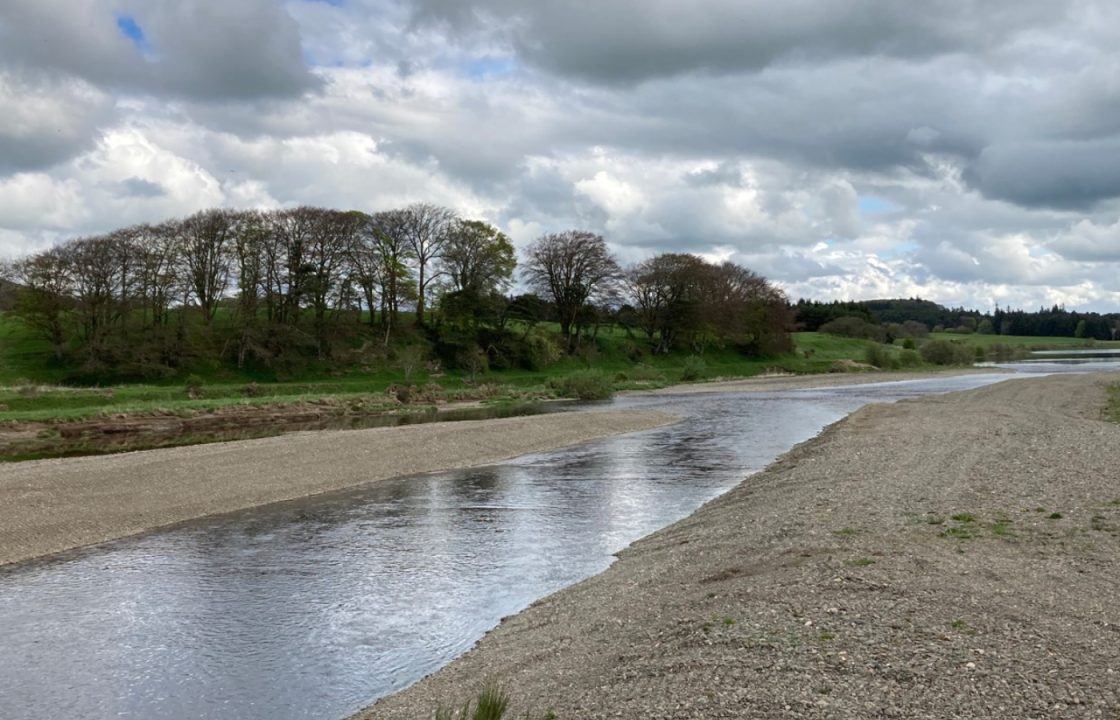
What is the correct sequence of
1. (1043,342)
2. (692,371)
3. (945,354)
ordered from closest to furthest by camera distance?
(692,371), (945,354), (1043,342)

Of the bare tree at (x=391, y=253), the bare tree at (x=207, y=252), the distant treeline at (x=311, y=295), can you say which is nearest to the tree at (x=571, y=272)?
the distant treeline at (x=311, y=295)

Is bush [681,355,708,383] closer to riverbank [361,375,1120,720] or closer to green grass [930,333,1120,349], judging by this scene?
riverbank [361,375,1120,720]

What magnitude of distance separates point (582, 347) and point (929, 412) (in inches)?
2188

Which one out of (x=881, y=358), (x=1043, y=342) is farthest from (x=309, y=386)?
(x=1043, y=342)

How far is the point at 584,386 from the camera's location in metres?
61.7

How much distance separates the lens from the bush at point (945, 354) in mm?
107688

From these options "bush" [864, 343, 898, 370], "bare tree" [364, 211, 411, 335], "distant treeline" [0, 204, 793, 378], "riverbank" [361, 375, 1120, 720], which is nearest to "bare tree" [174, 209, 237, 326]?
"distant treeline" [0, 204, 793, 378]

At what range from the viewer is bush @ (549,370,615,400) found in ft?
201

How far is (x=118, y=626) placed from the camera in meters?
11.4

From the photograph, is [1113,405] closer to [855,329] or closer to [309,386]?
[309,386]

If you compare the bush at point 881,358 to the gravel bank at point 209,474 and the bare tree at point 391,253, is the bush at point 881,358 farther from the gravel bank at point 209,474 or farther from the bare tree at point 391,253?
the gravel bank at point 209,474

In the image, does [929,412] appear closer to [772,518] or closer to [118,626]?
[772,518]

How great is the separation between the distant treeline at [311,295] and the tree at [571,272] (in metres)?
0.14

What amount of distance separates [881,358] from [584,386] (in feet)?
195
